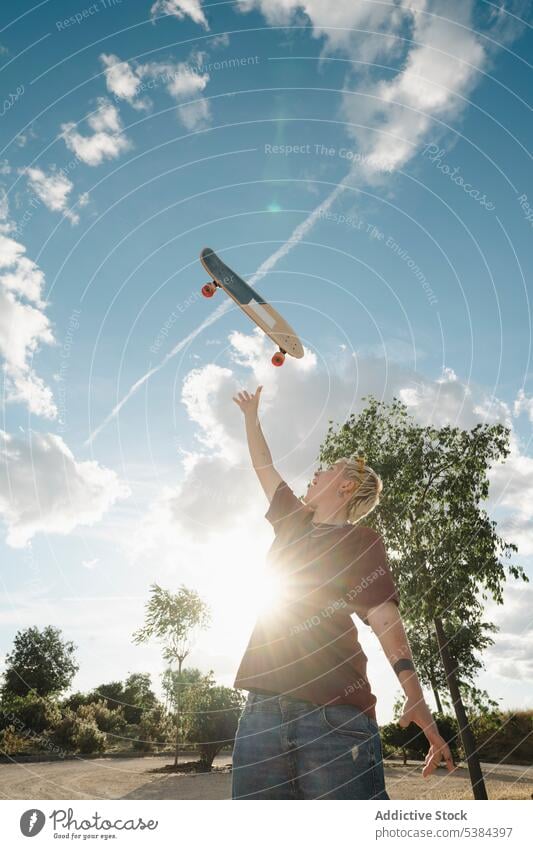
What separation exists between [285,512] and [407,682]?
5.90ft

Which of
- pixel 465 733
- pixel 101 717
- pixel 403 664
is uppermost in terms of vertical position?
pixel 101 717

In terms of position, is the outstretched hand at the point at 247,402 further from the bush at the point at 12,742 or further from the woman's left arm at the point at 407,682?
the bush at the point at 12,742

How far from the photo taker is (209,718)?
23.3 meters

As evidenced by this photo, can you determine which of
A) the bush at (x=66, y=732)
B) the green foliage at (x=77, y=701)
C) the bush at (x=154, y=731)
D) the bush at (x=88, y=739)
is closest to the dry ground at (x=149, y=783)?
the bush at (x=88, y=739)

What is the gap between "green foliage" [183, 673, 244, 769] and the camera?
22.9 meters

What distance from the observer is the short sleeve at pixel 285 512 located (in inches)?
189

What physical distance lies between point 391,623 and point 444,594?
15667 mm

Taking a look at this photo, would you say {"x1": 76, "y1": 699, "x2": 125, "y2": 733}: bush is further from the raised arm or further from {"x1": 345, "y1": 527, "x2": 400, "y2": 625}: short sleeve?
{"x1": 345, "y1": 527, "x2": 400, "y2": 625}: short sleeve

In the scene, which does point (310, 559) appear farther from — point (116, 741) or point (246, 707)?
point (116, 741)

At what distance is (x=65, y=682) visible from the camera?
57000mm

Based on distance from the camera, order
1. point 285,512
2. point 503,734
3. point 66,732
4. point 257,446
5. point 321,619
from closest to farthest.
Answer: point 321,619 → point 285,512 → point 257,446 → point 503,734 → point 66,732

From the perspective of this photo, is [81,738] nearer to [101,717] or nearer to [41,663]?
[101,717]

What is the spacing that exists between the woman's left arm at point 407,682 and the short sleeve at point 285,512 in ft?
3.84

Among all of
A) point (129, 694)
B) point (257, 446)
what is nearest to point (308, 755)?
point (257, 446)
